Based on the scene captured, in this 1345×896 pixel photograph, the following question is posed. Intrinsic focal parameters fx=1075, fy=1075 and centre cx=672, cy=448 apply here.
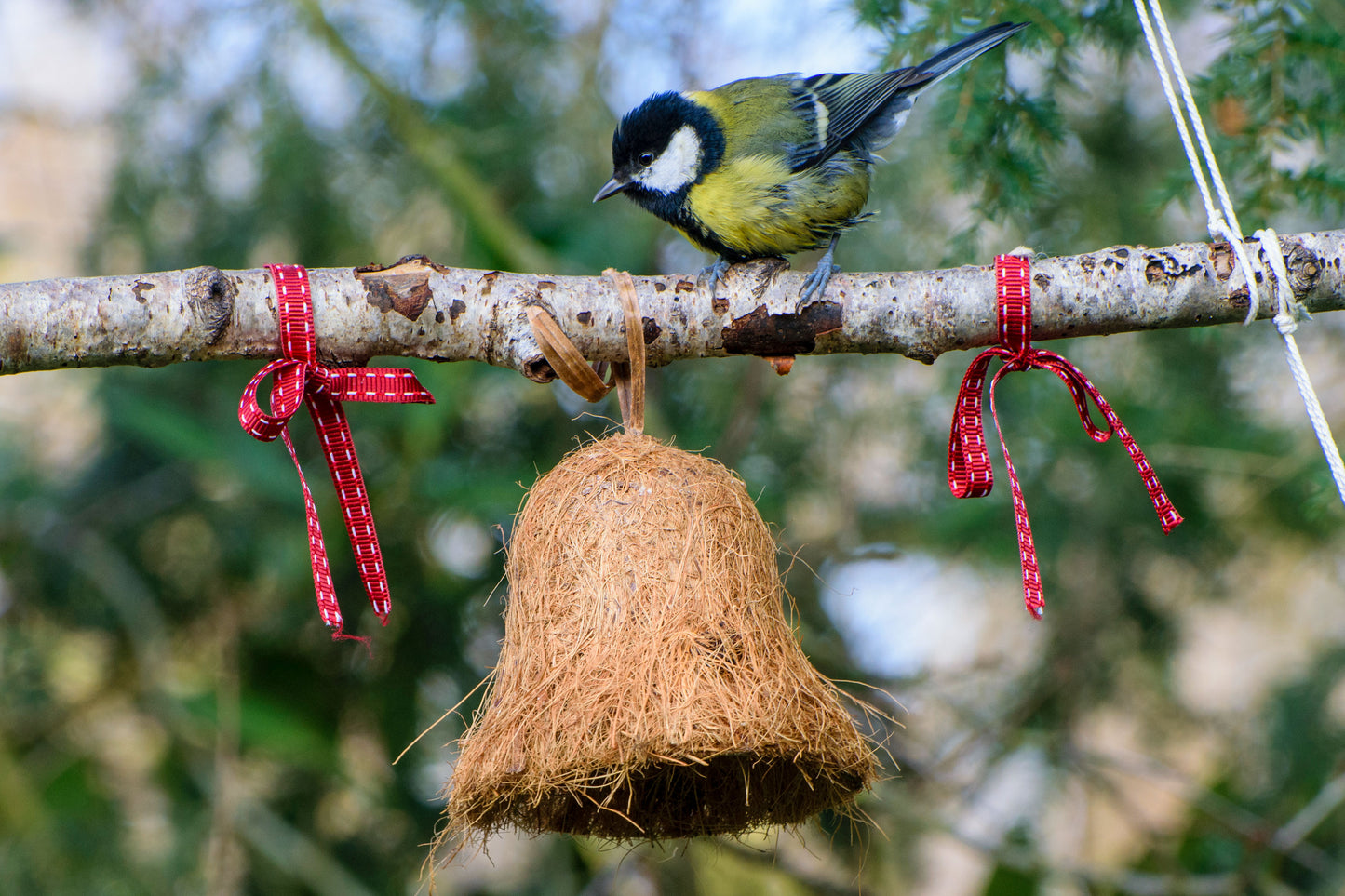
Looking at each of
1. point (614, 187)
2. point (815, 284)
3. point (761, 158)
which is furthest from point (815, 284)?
point (614, 187)

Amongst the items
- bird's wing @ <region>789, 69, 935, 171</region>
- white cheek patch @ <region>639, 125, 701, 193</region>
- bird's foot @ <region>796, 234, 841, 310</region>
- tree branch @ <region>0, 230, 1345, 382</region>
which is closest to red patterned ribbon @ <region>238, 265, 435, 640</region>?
tree branch @ <region>0, 230, 1345, 382</region>

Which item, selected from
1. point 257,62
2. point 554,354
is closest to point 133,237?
point 257,62

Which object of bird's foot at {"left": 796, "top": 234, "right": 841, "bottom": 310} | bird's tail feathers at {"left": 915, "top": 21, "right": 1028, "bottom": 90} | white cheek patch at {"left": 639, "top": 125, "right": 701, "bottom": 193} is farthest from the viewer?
white cheek patch at {"left": 639, "top": 125, "right": 701, "bottom": 193}

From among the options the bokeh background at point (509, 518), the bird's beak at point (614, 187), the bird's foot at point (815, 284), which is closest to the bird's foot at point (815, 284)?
the bird's foot at point (815, 284)

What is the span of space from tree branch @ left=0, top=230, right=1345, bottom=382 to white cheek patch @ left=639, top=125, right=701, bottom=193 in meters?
0.38

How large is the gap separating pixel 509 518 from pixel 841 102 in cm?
103

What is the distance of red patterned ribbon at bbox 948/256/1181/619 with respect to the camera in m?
1.33

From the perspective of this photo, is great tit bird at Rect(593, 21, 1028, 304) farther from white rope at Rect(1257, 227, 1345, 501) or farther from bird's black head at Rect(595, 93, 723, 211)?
white rope at Rect(1257, 227, 1345, 501)

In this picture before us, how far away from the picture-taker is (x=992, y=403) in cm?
134

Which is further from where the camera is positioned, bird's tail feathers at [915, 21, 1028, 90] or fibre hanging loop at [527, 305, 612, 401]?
bird's tail feathers at [915, 21, 1028, 90]

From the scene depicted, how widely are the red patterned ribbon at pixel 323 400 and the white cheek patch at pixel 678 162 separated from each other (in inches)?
24.3

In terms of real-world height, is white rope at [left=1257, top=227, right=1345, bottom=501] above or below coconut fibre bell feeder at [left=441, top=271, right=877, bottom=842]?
above

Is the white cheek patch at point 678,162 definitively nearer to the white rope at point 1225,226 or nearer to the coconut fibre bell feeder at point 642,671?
the coconut fibre bell feeder at point 642,671

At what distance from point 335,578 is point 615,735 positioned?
5.30 feet
